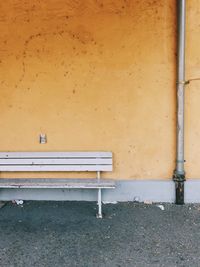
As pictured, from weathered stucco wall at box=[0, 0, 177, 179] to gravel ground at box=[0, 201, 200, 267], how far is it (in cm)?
65

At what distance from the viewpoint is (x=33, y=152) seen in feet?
16.9

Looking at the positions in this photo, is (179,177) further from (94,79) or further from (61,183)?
(94,79)

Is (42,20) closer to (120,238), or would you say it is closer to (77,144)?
(77,144)

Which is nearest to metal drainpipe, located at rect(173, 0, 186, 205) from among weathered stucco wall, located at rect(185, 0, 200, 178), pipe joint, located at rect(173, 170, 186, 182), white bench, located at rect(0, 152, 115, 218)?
pipe joint, located at rect(173, 170, 186, 182)

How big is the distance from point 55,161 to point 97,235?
1.40 metres

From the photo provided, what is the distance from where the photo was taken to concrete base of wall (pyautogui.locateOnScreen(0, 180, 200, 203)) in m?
4.98

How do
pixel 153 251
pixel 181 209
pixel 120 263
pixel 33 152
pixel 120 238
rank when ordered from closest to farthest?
pixel 120 263
pixel 153 251
pixel 120 238
pixel 181 209
pixel 33 152

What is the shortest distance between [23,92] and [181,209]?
2.85 meters

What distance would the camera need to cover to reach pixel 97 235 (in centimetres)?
408

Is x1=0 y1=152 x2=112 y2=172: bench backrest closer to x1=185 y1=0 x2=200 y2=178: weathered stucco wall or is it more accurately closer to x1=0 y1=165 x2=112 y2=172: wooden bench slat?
x1=0 y1=165 x2=112 y2=172: wooden bench slat

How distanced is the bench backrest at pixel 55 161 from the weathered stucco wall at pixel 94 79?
147 millimetres

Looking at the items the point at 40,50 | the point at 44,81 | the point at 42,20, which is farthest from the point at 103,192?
the point at 42,20

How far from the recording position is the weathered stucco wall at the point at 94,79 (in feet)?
15.8

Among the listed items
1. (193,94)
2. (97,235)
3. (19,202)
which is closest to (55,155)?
(19,202)
